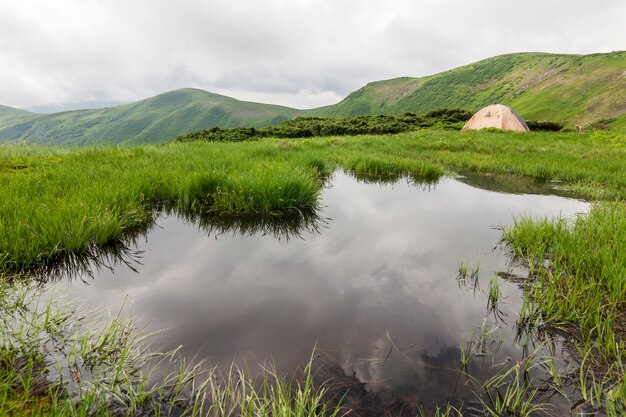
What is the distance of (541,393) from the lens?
2.01 m

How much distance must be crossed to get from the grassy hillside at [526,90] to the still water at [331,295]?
6397 cm

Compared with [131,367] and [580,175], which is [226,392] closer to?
[131,367]

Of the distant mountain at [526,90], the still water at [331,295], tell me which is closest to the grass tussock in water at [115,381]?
the still water at [331,295]

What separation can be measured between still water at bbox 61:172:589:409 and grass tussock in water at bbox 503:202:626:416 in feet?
1.00

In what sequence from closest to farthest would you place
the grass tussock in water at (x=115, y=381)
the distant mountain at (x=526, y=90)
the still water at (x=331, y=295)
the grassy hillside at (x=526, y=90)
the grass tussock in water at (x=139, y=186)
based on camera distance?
1. the grass tussock in water at (x=115, y=381)
2. the still water at (x=331, y=295)
3. the grass tussock in water at (x=139, y=186)
4. the distant mountain at (x=526, y=90)
5. the grassy hillside at (x=526, y=90)

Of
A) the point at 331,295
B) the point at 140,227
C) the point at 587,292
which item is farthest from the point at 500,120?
the point at 140,227

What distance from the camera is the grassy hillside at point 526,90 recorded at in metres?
58.6

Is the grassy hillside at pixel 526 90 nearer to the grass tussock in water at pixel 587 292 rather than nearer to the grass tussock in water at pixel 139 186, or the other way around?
the grass tussock in water at pixel 139 186

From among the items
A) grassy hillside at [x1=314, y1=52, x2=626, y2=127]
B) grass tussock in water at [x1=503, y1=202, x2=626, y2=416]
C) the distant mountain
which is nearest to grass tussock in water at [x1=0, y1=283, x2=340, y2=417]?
grass tussock in water at [x1=503, y1=202, x2=626, y2=416]

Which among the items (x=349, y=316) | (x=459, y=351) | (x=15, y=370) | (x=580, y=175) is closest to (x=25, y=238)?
(x=15, y=370)

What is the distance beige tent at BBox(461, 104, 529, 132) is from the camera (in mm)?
31844

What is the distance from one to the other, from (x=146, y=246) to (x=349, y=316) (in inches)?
128

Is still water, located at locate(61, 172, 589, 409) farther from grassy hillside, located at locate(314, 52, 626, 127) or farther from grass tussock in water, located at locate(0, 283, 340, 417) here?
grassy hillside, located at locate(314, 52, 626, 127)

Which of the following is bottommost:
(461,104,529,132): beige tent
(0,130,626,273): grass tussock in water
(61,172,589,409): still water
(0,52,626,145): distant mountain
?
(61,172,589,409): still water
